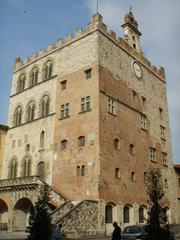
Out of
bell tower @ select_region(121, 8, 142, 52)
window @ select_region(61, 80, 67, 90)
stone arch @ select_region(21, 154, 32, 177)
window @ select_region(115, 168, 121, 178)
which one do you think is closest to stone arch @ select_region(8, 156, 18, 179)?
stone arch @ select_region(21, 154, 32, 177)

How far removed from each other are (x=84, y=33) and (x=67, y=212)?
20.4 m

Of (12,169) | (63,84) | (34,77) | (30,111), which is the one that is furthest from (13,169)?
(34,77)

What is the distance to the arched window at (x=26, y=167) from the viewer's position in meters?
35.6

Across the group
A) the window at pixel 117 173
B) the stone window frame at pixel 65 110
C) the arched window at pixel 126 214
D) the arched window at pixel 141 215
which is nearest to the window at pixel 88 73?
the stone window frame at pixel 65 110

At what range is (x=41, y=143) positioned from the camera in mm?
35594

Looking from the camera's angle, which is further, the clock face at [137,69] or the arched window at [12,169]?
the clock face at [137,69]

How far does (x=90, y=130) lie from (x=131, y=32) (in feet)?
61.4

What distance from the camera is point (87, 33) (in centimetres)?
3591

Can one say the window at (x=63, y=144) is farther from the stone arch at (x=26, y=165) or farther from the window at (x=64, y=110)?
the stone arch at (x=26, y=165)

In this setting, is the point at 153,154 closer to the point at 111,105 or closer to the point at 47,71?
the point at 111,105

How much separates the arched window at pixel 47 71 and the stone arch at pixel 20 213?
1488 centimetres

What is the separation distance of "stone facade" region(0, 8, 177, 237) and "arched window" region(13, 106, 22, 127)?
0.44 ft

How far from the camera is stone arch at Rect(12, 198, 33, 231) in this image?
3152cm

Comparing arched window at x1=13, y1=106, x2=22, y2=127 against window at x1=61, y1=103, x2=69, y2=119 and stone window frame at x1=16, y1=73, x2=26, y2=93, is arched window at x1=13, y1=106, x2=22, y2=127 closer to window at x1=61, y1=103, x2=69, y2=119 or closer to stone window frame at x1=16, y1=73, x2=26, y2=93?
stone window frame at x1=16, y1=73, x2=26, y2=93
